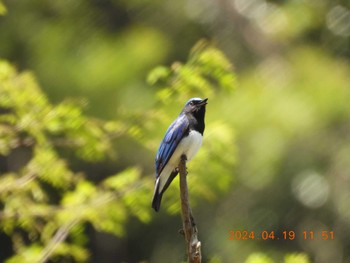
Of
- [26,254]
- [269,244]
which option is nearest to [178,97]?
[26,254]

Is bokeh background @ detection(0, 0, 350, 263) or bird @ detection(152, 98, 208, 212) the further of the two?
bokeh background @ detection(0, 0, 350, 263)

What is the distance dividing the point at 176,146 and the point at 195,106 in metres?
0.24

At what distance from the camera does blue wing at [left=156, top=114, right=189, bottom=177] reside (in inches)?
145

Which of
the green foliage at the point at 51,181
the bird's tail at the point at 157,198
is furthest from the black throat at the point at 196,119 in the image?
the green foliage at the point at 51,181

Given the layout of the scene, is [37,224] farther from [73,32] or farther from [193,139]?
[73,32]

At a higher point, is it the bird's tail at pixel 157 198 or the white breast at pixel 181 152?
the white breast at pixel 181 152

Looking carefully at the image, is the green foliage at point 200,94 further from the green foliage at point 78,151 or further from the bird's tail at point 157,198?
the bird's tail at point 157,198

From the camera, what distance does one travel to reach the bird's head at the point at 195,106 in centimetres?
390

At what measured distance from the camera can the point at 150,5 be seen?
8.30 metres

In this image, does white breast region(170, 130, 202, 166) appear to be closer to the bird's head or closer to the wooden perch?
the bird's head
